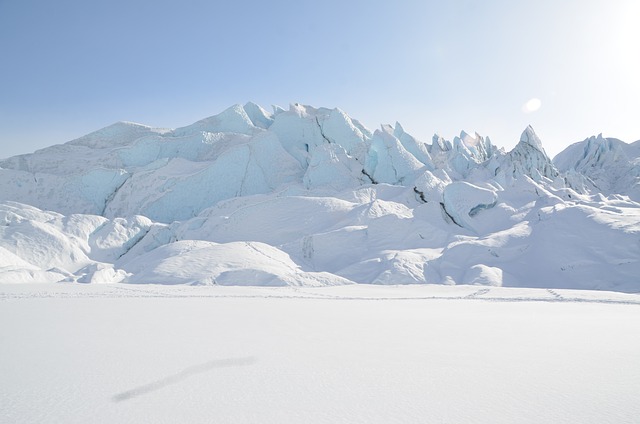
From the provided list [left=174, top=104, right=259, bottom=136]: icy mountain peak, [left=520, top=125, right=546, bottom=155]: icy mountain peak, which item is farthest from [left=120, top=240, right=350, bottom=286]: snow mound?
[left=174, top=104, right=259, bottom=136]: icy mountain peak

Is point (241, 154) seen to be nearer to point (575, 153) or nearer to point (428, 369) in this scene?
point (428, 369)

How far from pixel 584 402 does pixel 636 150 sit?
74708mm

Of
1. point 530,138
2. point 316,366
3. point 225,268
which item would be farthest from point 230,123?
point 316,366

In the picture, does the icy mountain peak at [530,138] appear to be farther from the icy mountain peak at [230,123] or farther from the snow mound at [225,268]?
the icy mountain peak at [230,123]

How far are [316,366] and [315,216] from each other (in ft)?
75.9

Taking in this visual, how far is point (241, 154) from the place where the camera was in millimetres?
40250

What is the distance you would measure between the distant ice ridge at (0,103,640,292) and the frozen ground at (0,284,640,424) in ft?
32.7

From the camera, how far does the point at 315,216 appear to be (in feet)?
89.5

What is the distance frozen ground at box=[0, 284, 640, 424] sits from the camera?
3.03 metres

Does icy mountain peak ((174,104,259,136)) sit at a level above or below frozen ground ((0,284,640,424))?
above

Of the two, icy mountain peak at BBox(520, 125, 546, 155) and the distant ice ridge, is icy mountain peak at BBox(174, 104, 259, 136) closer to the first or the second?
the distant ice ridge

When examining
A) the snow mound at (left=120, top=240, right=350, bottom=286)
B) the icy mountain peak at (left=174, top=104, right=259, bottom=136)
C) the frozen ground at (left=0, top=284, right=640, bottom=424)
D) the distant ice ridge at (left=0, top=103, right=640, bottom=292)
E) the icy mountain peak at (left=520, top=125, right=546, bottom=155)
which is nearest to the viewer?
the frozen ground at (left=0, top=284, right=640, bottom=424)

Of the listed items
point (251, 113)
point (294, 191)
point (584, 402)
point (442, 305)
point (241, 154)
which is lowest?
point (442, 305)

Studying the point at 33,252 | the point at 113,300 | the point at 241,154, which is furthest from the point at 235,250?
the point at 241,154
